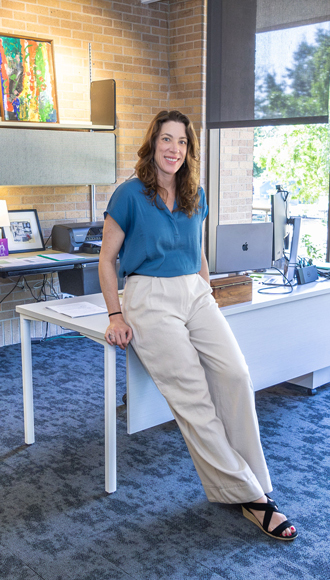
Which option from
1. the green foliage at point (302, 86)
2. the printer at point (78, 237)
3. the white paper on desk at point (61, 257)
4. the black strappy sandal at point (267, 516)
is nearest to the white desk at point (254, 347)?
the black strappy sandal at point (267, 516)

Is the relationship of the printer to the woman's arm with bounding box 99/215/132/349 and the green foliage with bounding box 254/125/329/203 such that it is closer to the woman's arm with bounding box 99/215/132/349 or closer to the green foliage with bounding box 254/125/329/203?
the green foliage with bounding box 254/125/329/203

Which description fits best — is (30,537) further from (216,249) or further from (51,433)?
(216,249)

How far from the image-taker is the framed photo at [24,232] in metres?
4.24

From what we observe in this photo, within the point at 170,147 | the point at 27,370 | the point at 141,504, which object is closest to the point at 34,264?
the point at 27,370

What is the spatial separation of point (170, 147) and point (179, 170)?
5.3 inches

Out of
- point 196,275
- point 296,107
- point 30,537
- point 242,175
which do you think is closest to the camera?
point 30,537

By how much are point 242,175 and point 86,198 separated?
4.78 ft

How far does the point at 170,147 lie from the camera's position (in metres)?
2.22

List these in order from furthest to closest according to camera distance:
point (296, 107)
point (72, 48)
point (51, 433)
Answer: point (72, 48)
point (296, 107)
point (51, 433)

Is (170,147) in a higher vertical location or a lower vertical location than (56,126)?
lower

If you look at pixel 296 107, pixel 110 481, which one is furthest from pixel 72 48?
pixel 110 481

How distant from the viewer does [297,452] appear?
2.68 metres

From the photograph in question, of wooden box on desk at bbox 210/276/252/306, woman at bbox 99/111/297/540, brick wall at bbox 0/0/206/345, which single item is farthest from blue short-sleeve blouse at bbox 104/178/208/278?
brick wall at bbox 0/0/206/345

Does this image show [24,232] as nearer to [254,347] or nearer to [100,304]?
[100,304]
